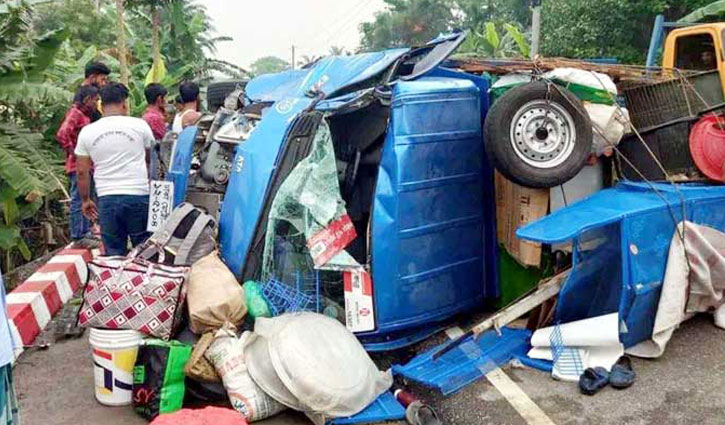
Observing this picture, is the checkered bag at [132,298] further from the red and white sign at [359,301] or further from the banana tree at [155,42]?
the banana tree at [155,42]

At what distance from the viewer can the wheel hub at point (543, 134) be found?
4.39 metres

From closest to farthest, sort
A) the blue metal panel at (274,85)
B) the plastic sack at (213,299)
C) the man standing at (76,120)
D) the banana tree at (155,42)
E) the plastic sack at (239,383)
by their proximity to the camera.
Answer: the plastic sack at (239,383) → the plastic sack at (213,299) → the blue metal panel at (274,85) → the man standing at (76,120) → the banana tree at (155,42)

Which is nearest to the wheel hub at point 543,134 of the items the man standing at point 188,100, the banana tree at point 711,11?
the man standing at point 188,100

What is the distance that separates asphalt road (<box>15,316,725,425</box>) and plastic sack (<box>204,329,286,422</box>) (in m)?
0.10

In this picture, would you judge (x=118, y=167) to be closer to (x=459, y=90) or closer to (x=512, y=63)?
(x=459, y=90)

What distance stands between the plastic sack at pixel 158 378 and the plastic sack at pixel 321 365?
492 millimetres

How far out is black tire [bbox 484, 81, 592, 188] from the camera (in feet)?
14.2

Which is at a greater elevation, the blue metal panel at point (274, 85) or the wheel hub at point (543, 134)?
the blue metal panel at point (274, 85)

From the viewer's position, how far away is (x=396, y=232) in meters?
4.30

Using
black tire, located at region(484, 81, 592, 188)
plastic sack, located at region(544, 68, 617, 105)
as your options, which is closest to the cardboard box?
black tire, located at region(484, 81, 592, 188)

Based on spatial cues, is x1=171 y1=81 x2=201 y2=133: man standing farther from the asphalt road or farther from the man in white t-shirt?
the asphalt road

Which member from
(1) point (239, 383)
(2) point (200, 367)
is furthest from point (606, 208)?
(2) point (200, 367)

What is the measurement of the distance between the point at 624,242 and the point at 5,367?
10.8 feet

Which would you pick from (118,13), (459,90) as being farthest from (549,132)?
(118,13)
